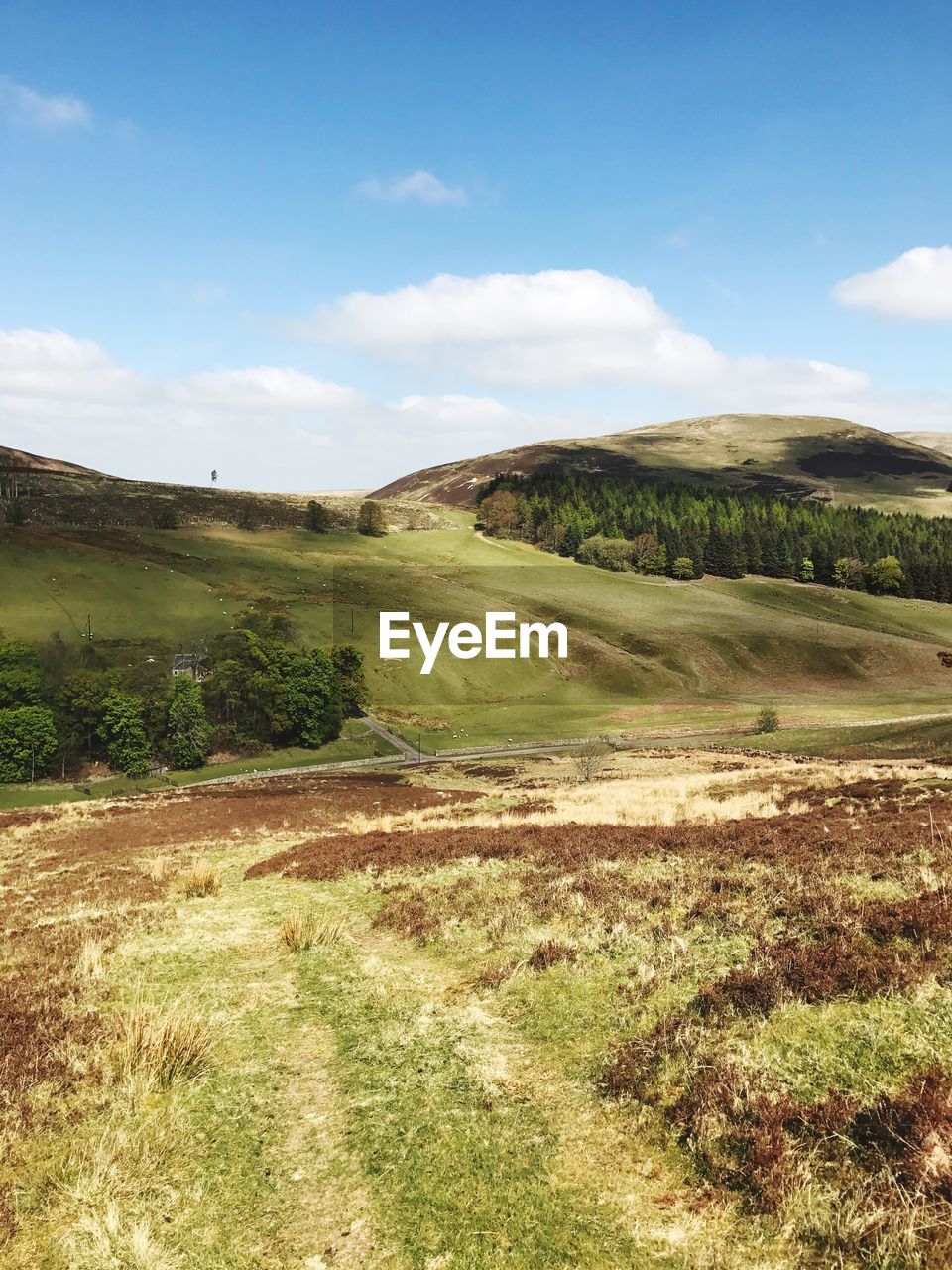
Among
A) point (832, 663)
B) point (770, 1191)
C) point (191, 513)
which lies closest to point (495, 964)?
point (770, 1191)

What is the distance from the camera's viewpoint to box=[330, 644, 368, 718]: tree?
10862 centimetres

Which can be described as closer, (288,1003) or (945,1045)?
(945,1045)

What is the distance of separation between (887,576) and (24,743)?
194824mm

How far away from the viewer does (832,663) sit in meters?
139

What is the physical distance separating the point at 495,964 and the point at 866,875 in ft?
25.1

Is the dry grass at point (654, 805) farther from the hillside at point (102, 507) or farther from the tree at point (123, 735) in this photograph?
the hillside at point (102, 507)

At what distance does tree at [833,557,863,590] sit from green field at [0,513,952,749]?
8.84m

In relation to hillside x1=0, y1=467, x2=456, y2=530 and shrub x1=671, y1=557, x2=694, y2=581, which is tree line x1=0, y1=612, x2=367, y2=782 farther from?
shrub x1=671, y1=557, x2=694, y2=581

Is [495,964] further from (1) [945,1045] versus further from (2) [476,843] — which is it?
(2) [476,843]

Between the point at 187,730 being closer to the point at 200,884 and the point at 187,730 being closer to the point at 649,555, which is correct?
the point at 200,884

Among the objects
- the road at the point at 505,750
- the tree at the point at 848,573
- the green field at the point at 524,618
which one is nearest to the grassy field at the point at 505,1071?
the road at the point at 505,750

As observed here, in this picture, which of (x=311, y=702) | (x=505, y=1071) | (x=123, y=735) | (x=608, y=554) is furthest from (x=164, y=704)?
(x=608, y=554)

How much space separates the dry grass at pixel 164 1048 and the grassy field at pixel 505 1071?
0.04 m

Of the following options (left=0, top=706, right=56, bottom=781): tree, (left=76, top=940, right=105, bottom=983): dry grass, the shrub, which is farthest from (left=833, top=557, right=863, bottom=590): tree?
(left=76, top=940, right=105, bottom=983): dry grass
